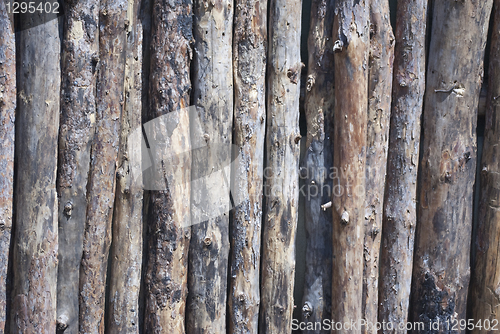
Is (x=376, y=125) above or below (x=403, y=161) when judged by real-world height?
above

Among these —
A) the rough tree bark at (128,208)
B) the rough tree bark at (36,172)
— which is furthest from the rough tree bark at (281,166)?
A: the rough tree bark at (36,172)

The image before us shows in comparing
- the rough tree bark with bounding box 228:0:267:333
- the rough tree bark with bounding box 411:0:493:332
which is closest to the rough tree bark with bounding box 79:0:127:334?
the rough tree bark with bounding box 228:0:267:333

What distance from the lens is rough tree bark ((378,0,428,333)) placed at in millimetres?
2180

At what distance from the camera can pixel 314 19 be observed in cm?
218

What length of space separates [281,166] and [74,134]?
1080 millimetres

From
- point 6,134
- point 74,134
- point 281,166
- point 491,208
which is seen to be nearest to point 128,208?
point 74,134

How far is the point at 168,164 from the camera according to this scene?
2.03 metres

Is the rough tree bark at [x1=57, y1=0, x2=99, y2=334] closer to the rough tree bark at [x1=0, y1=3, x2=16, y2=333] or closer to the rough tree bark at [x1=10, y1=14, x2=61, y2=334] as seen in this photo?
the rough tree bark at [x1=10, y1=14, x2=61, y2=334]

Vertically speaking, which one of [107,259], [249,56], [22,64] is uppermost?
[249,56]

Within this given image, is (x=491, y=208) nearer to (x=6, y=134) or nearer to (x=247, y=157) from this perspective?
(x=247, y=157)

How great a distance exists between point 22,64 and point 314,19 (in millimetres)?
1540

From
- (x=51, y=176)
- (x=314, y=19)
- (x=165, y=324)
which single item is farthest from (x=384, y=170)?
(x=51, y=176)

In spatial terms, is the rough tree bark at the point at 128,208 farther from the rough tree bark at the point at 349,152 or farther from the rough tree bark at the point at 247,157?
the rough tree bark at the point at 349,152

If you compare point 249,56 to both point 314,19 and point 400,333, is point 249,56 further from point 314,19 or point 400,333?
point 400,333
